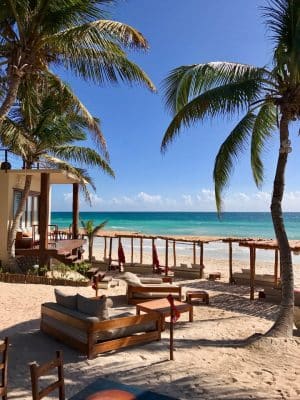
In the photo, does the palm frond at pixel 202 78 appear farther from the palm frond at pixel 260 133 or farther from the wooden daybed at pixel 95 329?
the wooden daybed at pixel 95 329

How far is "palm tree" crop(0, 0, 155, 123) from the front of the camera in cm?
803

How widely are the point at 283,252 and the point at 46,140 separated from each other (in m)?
9.79

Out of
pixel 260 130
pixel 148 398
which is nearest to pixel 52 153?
pixel 260 130

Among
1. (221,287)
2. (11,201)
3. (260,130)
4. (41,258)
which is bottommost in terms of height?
(221,287)

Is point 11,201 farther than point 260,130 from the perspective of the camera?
Yes

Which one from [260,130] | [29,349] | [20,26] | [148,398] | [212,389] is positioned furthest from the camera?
[260,130]

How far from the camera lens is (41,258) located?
13.8 meters

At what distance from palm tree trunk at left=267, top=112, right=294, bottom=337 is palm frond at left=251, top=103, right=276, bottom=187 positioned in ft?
4.50

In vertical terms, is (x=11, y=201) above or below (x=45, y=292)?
above

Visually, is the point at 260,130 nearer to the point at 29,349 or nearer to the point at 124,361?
the point at 124,361

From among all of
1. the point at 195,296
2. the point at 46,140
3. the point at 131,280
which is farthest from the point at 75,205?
the point at 195,296

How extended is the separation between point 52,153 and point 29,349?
11214 mm

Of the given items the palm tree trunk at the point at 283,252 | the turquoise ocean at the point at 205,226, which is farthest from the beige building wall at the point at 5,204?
the turquoise ocean at the point at 205,226

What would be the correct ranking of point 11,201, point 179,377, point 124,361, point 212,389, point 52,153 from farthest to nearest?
point 52,153, point 11,201, point 124,361, point 179,377, point 212,389
